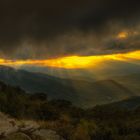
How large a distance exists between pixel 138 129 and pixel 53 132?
13783 millimetres

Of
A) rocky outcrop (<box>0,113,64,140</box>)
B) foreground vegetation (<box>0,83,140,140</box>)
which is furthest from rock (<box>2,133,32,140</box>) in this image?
foreground vegetation (<box>0,83,140,140</box>)

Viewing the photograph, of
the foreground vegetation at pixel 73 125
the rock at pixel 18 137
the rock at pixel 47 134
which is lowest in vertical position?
the foreground vegetation at pixel 73 125

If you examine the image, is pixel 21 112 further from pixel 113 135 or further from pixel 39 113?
pixel 113 135

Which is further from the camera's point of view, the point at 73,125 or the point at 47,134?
the point at 73,125

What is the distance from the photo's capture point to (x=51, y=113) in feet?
225

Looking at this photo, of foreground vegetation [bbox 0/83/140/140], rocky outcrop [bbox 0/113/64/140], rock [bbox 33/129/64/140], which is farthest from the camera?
foreground vegetation [bbox 0/83/140/140]

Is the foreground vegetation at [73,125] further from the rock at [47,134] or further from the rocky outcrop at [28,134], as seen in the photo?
the rocky outcrop at [28,134]

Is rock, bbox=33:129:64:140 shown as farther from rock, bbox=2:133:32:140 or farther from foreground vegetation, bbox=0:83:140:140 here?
rock, bbox=2:133:32:140

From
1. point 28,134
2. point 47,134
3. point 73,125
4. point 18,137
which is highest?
point 18,137

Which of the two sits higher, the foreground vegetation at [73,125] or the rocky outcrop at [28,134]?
the rocky outcrop at [28,134]

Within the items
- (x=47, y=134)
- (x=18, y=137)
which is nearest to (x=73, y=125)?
(x=47, y=134)

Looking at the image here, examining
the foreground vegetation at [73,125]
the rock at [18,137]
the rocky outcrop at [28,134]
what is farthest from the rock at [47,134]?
the rock at [18,137]

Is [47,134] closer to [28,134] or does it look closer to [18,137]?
[28,134]

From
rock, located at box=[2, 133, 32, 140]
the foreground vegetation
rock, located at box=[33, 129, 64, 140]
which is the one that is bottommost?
the foreground vegetation
